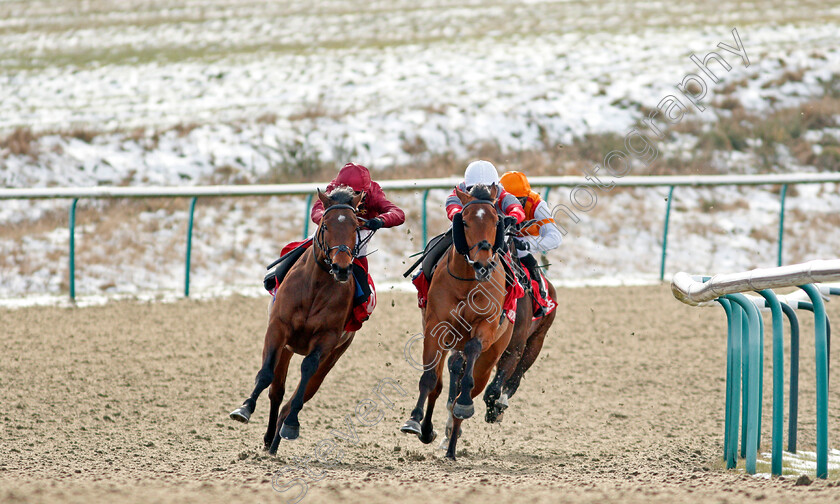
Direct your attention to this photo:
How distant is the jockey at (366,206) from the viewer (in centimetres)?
649

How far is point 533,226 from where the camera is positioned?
7.32 m

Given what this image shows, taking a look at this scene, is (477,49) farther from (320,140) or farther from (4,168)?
(4,168)

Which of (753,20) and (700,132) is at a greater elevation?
(753,20)

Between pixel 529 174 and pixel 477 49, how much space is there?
9493 millimetres

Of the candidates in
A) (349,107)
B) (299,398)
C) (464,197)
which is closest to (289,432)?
(299,398)

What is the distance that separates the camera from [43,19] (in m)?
28.8

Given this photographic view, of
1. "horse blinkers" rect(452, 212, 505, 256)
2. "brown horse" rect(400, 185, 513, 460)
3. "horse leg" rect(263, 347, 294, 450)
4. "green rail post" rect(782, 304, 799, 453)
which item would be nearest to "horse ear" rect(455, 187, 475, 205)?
"brown horse" rect(400, 185, 513, 460)

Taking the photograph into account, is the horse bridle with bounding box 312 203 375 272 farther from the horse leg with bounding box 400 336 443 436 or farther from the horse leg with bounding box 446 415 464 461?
the horse leg with bounding box 446 415 464 461

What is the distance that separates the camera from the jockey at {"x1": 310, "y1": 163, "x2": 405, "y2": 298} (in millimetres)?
6485

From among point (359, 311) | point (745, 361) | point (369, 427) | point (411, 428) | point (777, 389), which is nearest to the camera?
point (777, 389)

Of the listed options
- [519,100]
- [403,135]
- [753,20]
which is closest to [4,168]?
[403,135]

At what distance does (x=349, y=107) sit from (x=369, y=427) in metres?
14.1

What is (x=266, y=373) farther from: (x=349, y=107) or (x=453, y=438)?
(x=349, y=107)

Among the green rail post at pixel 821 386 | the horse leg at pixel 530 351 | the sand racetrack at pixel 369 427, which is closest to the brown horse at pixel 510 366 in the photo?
the horse leg at pixel 530 351
